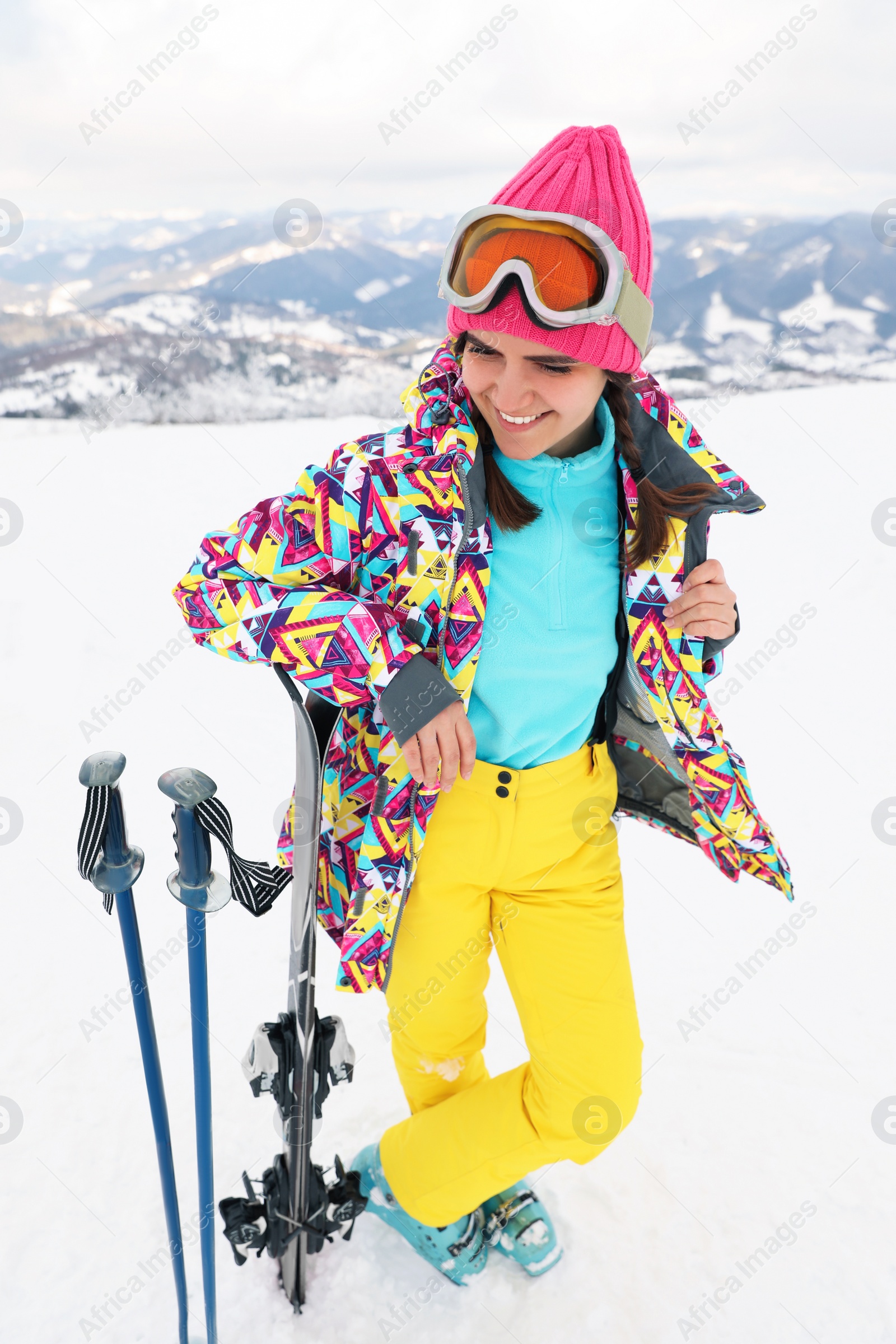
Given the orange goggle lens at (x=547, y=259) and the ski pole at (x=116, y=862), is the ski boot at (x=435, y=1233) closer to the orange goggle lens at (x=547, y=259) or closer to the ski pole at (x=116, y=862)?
the ski pole at (x=116, y=862)

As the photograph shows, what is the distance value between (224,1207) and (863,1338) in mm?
995

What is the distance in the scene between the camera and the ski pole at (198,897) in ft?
2.83

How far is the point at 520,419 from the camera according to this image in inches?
40.4

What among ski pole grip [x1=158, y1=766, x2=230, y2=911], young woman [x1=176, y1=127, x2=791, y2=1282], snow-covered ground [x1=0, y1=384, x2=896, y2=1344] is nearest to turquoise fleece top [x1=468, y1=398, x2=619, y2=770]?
young woman [x1=176, y1=127, x2=791, y2=1282]

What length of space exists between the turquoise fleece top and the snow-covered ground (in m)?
0.89

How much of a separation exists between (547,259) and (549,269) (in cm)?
1

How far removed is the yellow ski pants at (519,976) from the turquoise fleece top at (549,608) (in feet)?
0.20

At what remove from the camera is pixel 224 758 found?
8.04 ft

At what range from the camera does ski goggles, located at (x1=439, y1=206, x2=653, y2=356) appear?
3.18 feet

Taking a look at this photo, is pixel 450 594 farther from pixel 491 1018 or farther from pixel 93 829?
pixel 491 1018

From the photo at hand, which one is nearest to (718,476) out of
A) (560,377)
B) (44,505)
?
(560,377)

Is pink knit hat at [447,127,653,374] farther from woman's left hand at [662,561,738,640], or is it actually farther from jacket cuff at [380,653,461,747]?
jacket cuff at [380,653,461,747]

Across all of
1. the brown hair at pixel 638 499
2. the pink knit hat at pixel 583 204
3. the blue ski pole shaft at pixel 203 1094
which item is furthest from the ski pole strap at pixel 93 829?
the pink knit hat at pixel 583 204

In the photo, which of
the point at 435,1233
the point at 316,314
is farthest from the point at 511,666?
the point at 316,314
